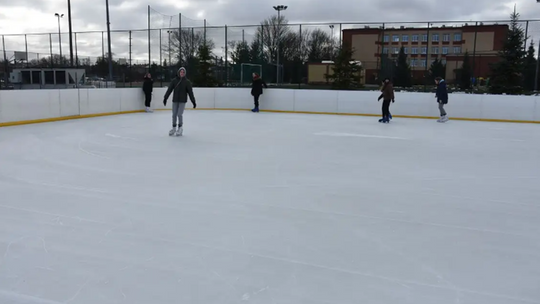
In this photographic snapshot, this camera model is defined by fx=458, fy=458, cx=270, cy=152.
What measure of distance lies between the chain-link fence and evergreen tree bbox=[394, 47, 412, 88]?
0.04m

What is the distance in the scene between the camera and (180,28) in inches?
859

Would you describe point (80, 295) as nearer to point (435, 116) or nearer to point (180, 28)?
point (435, 116)

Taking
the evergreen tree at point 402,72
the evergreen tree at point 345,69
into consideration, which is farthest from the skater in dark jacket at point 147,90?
the evergreen tree at point 402,72

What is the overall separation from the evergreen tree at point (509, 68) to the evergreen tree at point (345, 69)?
532 cm

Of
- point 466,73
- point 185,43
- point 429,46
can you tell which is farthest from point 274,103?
point 185,43

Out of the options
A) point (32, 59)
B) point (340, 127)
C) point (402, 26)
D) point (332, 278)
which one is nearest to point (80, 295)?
point (332, 278)

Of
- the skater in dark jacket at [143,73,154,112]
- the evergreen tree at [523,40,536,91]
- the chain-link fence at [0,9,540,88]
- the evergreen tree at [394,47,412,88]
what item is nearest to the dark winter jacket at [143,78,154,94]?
the skater in dark jacket at [143,73,154,112]

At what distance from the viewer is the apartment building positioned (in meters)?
17.1

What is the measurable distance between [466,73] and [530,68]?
2.09m

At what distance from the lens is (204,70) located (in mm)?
22547

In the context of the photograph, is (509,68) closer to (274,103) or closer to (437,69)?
(437,69)

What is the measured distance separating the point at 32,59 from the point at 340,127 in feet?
65.8

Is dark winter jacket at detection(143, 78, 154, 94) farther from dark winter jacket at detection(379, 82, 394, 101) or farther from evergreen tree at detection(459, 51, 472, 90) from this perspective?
evergreen tree at detection(459, 51, 472, 90)

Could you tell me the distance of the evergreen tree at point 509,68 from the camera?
1702 centimetres
